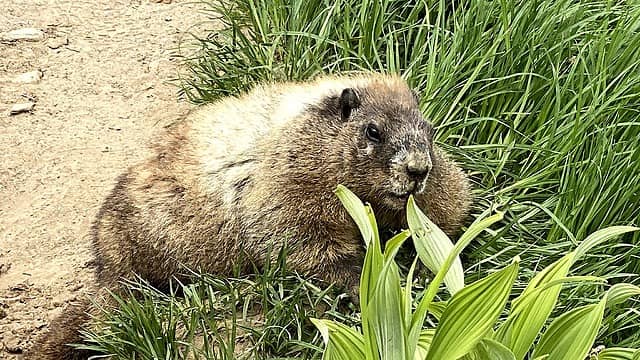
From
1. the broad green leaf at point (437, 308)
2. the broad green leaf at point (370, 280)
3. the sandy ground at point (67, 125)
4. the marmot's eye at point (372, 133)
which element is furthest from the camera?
the sandy ground at point (67, 125)

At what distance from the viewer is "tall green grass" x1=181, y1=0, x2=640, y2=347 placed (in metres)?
3.73

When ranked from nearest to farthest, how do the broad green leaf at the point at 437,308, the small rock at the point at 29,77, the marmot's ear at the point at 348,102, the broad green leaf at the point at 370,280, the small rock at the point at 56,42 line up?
1. the broad green leaf at the point at 370,280
2. the broad green leaf at the point at 437,308
3. the marmot's ear at the point at 348,102
4. the small rock at the point at 29,77
5. the small rock at the point at 56,42

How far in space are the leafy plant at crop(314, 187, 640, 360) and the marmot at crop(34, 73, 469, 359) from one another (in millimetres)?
908

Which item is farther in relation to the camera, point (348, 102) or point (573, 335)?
point (348, 102)

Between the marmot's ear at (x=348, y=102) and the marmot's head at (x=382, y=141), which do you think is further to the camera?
the marmot's ear at (x=348, y=102)

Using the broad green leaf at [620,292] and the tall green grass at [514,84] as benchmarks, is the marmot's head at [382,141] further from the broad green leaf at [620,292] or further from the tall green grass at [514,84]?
the broad green leaf at [620,292]

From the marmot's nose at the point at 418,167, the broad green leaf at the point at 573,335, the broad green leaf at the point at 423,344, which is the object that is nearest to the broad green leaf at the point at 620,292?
the broad green leaf at the point at 573,335

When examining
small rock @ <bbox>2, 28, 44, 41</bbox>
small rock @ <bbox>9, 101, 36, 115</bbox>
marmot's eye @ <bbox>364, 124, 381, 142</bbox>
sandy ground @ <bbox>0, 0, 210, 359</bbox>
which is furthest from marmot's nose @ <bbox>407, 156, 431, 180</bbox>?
small rock @ <bbox>2, 28, 44, 41</bbox>

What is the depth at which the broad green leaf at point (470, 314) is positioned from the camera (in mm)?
2428

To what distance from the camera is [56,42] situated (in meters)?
6.06

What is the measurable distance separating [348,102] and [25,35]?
316cm

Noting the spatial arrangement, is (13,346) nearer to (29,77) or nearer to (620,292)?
(29,77)

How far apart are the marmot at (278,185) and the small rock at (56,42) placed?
2121mm

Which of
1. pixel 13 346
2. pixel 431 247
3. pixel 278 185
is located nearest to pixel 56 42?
pixel 13 346
